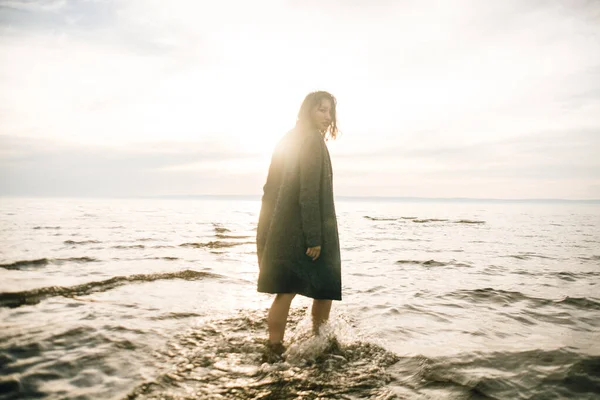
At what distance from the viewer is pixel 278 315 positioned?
3.69 metres

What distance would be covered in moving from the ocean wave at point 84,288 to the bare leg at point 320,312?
4305mm

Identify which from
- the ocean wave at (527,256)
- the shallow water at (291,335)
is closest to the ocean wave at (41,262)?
the shallow water at (291,335)

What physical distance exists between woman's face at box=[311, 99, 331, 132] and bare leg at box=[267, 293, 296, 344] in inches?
71.7

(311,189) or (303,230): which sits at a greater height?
(311,189)

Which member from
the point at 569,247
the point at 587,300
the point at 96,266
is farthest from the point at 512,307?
the point at 569,247

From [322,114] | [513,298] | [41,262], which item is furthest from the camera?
[41,262]

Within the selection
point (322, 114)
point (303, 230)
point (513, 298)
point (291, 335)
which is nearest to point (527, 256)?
point (513, 298)

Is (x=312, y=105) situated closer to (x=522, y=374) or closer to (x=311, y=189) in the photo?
(x=311, y=189)

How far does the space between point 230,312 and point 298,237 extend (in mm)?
2388

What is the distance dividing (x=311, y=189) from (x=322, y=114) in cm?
87

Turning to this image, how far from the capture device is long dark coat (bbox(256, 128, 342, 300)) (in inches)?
139

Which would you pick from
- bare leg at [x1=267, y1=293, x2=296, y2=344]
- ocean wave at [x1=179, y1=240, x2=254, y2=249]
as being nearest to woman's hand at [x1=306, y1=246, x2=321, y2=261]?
bare leg at [x1=267, y1=293, x2=296, y2=344]

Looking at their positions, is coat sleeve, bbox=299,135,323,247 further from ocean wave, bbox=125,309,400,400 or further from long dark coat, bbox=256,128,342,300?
ocean wave, bbox=125,309,400,400

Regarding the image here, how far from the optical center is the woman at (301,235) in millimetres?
3525
